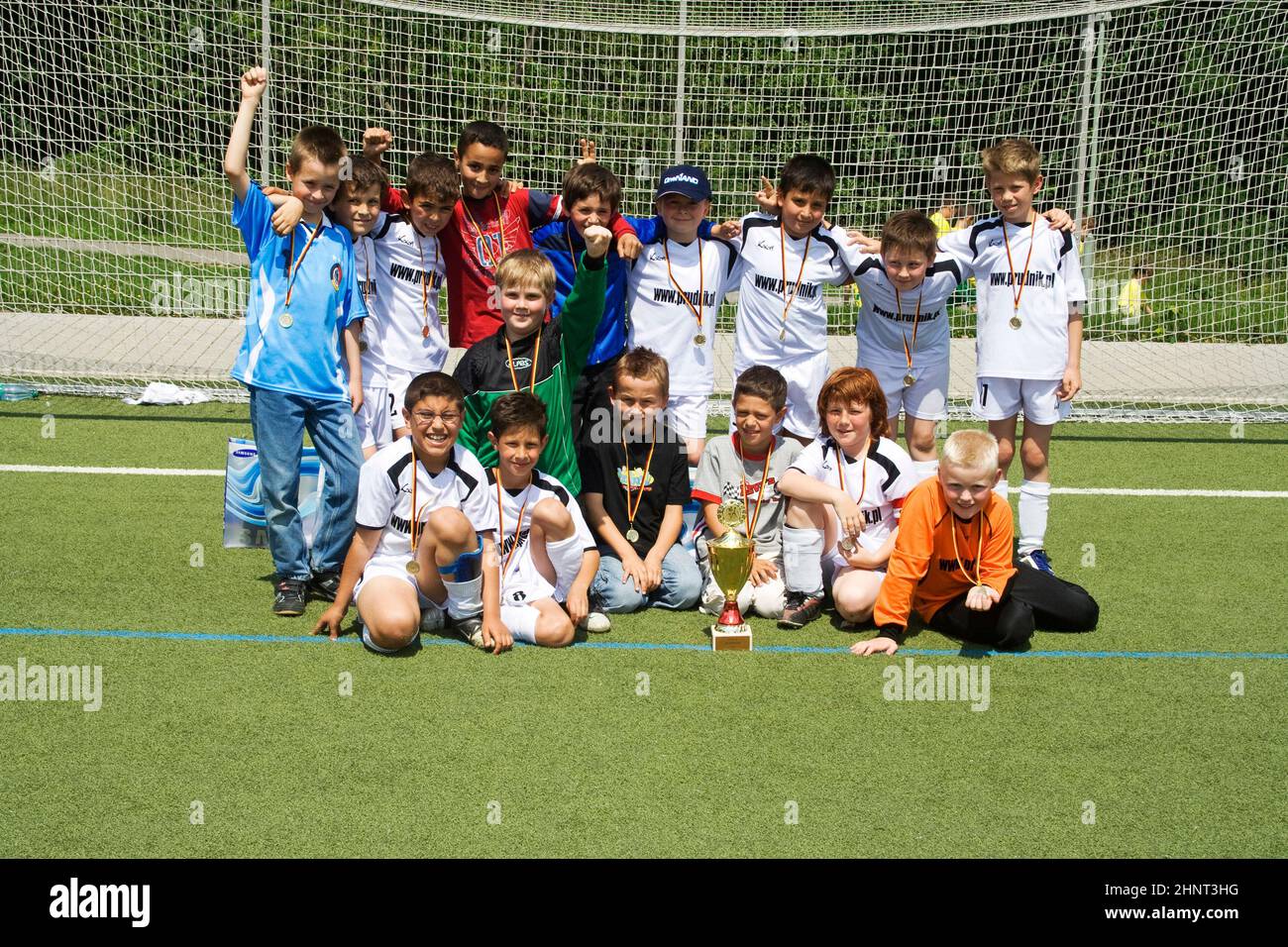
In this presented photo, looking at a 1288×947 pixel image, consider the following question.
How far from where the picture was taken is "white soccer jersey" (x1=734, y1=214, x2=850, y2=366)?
6488 mm

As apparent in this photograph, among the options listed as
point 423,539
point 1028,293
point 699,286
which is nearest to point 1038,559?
point 1028,293

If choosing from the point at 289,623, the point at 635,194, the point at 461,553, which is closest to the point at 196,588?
the point at 289,623

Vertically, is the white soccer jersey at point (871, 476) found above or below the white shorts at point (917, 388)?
below

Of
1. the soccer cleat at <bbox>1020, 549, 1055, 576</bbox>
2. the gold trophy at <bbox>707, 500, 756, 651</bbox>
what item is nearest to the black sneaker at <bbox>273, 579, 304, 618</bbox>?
the gold trophy at <bbox>707, 500, 756, 651</bbox>

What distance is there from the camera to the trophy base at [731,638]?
5.24 metres

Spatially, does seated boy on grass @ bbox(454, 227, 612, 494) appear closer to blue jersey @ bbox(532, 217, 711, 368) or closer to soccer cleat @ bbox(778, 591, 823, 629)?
blue jersey @ bbox(532, 217, 711, 368)

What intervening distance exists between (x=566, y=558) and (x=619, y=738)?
1.26 m

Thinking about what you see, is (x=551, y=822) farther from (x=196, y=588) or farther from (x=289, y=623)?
(x=196, y=588)

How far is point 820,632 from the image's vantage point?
5547 millimetres

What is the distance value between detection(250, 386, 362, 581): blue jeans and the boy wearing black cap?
154 centimetres

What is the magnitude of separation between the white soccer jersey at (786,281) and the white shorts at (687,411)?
1.45 feet

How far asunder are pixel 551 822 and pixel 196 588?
9.22 ft

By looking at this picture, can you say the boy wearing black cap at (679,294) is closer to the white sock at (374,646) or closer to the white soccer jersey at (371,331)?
the white soccer jersey at (371,331)

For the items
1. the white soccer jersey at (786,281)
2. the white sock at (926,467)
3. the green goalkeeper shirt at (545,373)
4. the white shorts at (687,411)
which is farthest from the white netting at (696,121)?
the green goalkeeper shirt at (545,373)
